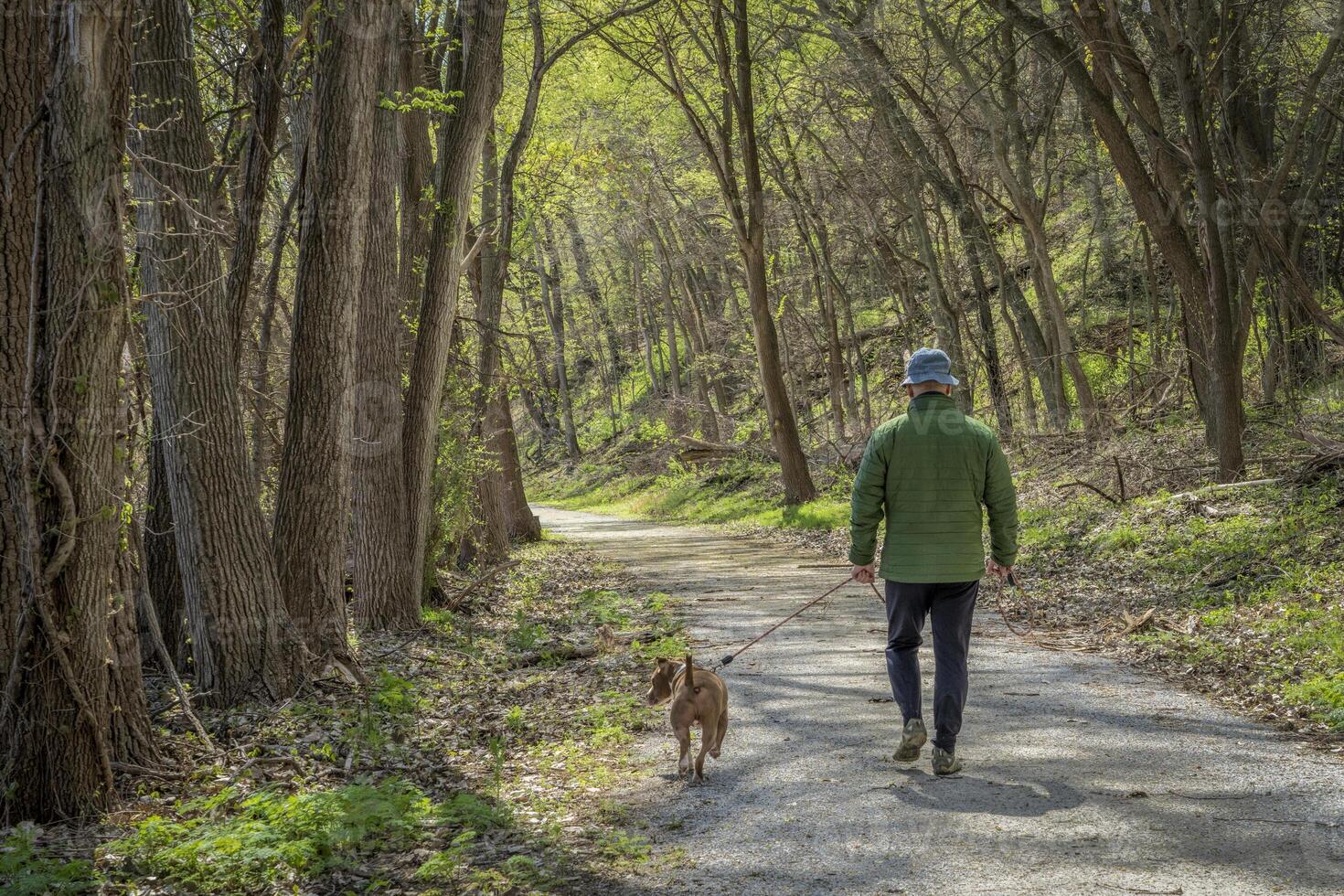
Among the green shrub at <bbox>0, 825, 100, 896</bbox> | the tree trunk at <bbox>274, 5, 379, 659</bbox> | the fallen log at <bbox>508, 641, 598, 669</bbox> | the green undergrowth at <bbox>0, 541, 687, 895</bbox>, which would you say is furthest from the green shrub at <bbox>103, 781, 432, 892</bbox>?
the fallen log at <bbox>508, 641, 598, 669</bbox>

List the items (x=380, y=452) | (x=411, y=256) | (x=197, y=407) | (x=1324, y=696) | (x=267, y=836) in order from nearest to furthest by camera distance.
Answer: (x=267, y=836), (x=1324, y=696), (x=197, y=407), (x=380, y=452), (x=411, y=256)

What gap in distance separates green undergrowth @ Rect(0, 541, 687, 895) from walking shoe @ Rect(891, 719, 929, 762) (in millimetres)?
1600

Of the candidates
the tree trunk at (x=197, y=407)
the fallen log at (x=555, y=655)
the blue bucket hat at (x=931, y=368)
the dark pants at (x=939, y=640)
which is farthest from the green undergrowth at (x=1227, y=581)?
the tree trunk at (x=197, y=407)

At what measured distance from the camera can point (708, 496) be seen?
3142 cm

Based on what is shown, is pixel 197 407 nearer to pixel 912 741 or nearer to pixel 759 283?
pixel 912 741

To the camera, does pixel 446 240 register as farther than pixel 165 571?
Yes

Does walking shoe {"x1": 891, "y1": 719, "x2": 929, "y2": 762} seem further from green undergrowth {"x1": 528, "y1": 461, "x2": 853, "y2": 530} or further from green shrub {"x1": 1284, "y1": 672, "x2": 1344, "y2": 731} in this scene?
green undergrowth {"x1": 528, "y1": 461, "x2": 853, "y2": 530}

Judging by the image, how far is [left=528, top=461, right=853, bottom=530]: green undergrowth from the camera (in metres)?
22.6

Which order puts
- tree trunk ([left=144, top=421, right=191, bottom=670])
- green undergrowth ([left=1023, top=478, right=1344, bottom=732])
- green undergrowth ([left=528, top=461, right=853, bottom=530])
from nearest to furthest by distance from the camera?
green undergrowth ([left=1023, top=478, right=1344, bottom=732])
tree trunk ([left=144, top=421, right=191, bottom=670])
green undergrowth ([left=528, top=461, right=853, bottom=530])

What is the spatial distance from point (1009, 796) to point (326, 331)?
6265 mm

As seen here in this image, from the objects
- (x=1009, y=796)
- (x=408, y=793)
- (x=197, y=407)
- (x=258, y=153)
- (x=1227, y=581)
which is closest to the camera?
(x=1009, y=796)

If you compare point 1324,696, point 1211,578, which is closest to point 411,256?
point 1211,578

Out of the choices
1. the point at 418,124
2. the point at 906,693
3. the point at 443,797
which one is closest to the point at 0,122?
the point at 443,797

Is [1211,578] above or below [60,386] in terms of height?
below
